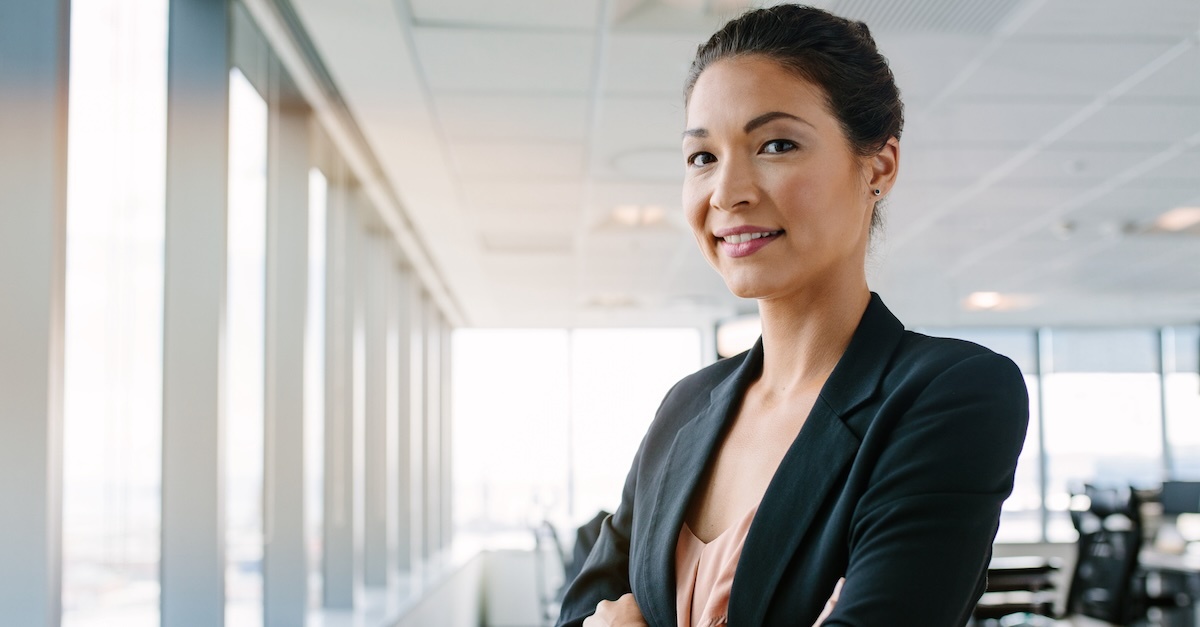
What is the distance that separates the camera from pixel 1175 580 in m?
8.20

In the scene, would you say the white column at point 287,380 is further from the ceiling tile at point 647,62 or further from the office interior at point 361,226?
the ceiling tile at point 647,62

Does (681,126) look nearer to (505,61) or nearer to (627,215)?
(505,61)

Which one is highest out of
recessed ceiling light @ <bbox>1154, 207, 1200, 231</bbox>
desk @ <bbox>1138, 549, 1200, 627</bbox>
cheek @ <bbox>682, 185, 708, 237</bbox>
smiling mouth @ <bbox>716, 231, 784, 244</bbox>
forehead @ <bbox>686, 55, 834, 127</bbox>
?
recessed ceiling light @ <bbox>1154, 207, 1200, 231</bbox>

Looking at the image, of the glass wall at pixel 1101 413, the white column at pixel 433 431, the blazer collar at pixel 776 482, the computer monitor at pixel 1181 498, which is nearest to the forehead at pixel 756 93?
the blazer collar at pixel 776 482

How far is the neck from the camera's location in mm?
985

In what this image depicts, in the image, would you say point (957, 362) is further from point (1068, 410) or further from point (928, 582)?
point (1068, 410)

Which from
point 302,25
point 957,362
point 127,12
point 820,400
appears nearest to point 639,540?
point 820,400

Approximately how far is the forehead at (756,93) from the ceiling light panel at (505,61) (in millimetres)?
2736

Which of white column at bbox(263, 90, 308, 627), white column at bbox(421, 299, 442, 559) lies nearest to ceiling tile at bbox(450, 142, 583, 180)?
white column at bbox(263, 90, 308, 627)

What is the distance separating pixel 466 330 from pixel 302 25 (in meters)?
9.24

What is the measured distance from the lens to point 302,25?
3.59 meters

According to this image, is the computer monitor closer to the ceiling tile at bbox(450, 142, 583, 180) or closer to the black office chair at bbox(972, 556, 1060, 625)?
the black office chair at bbox(972, 556, 1060, 625)

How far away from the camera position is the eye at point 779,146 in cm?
92

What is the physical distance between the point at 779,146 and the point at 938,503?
13.2 inches
